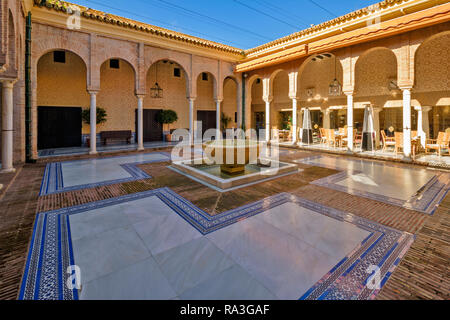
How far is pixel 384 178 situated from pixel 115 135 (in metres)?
12.4

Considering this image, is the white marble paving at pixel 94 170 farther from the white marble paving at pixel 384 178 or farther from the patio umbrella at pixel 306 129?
the patio umbrella at pixel 306 129

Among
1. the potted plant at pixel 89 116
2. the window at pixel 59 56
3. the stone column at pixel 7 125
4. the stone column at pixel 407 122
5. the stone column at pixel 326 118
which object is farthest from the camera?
the stone column at pixel 326 118

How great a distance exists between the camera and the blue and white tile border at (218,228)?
2162mm

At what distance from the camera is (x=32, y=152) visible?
27.4 feet

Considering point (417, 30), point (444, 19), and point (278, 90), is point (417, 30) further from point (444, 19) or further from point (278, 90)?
point (278, 90)

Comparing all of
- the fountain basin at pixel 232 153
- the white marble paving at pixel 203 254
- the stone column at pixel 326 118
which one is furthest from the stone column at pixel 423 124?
the white marble paving at pixel 203 254

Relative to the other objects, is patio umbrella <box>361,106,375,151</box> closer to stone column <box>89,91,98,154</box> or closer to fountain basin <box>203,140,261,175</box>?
fountain basin <box>203,140,261,175</box>

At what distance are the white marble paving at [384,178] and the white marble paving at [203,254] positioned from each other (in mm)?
2338

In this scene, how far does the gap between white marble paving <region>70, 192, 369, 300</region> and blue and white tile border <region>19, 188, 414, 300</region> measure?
11cm

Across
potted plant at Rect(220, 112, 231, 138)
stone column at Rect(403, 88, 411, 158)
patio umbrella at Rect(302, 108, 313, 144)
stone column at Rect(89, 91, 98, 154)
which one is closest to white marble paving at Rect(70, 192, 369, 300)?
stone column at Rect(403, 88, 411, 158)

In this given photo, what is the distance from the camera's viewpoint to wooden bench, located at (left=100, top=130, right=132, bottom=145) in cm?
1268
